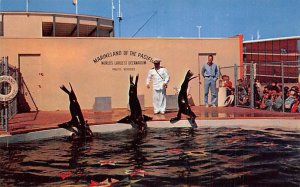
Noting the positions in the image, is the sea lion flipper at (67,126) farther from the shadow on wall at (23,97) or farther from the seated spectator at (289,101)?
the shadow on wall at (23,97)

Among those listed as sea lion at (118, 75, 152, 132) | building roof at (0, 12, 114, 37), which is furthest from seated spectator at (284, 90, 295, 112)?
building roof at (0, 12, 114, 37)

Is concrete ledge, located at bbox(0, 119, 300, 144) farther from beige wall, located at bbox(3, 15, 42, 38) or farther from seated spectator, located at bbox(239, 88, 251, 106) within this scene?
beige wall, located at bbox(3, 15, 42, 38)

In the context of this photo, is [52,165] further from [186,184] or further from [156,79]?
[156,79]

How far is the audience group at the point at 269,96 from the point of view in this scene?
A: 1220 cm

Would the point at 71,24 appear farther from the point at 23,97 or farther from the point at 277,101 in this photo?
the point at 277,101

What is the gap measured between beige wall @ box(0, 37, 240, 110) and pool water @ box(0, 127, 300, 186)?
7403 millimetres

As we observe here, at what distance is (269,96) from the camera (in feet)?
43.6

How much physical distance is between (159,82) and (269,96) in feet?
13.1

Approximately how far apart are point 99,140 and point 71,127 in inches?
40.8

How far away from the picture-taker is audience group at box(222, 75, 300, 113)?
12.2 m

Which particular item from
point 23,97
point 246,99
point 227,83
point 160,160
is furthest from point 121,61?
point 160,160

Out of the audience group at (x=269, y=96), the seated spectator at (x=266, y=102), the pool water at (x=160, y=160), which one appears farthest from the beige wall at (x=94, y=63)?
the pool water at (x=160, y=160)

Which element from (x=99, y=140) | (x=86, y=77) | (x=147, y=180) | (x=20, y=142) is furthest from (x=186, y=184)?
(x=86, y=77)

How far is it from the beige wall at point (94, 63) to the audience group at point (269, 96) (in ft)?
6.12
